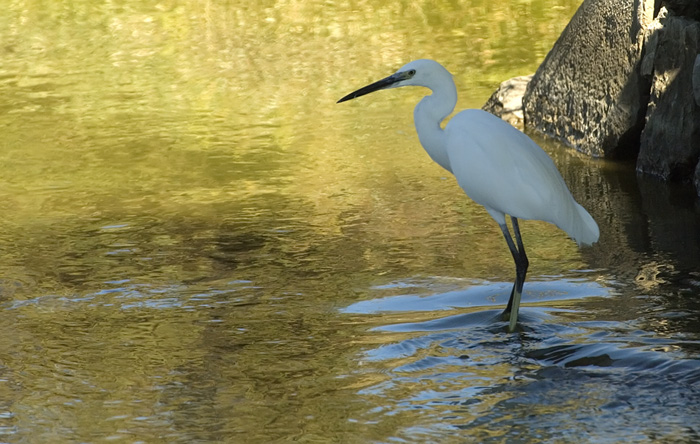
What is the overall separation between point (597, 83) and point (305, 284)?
3315 mm

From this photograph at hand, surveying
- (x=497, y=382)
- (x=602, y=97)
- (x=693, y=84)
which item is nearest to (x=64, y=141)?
(x=602, y=97)

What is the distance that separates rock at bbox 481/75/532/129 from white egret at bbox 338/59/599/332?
12.3 feet

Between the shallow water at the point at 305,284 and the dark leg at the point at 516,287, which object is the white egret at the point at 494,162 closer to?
the dark leg at the point at 516,287

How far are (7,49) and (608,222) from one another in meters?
8.47

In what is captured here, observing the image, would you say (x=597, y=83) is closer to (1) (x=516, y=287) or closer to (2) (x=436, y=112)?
(2) (x=436, y=112)

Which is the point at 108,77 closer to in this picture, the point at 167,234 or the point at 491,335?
the point at 167,234

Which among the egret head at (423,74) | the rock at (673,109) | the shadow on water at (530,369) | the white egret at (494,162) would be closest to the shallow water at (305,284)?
the shadow on water at (530,369)

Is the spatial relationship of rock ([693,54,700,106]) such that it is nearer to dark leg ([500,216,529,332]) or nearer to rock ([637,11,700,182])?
rock ([637,11,700,182])

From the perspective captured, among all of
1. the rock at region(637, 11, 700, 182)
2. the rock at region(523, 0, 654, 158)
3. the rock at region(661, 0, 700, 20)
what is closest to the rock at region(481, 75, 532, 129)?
the rock at region(523, 0, 654, 158)

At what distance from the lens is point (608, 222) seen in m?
6.12

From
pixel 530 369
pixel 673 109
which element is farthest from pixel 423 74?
pixel 673 109

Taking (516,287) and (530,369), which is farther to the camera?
(516,287)

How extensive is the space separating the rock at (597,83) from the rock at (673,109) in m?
0.30

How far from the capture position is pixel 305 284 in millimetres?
5266
